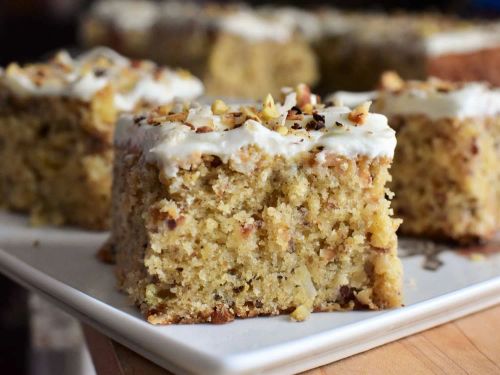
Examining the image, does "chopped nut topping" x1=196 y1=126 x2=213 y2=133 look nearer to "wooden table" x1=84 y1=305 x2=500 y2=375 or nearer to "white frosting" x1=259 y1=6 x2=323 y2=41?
"wooden table" x1=84 y1=305 x2=500 y2=375

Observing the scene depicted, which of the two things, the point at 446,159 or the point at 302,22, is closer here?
the point at 446,159

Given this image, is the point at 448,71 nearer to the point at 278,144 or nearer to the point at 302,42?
the point at 302,42

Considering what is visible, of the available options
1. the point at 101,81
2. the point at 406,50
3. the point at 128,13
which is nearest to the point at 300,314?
the point at 101,81

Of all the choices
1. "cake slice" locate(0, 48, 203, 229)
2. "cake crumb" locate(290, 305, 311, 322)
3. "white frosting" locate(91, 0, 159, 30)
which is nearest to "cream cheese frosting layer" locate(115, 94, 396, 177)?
"cake crumb" locate(290, 305, 311, 322)

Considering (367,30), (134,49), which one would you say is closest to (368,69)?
(367,30)

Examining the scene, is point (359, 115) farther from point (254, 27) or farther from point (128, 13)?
point (128, 13)
